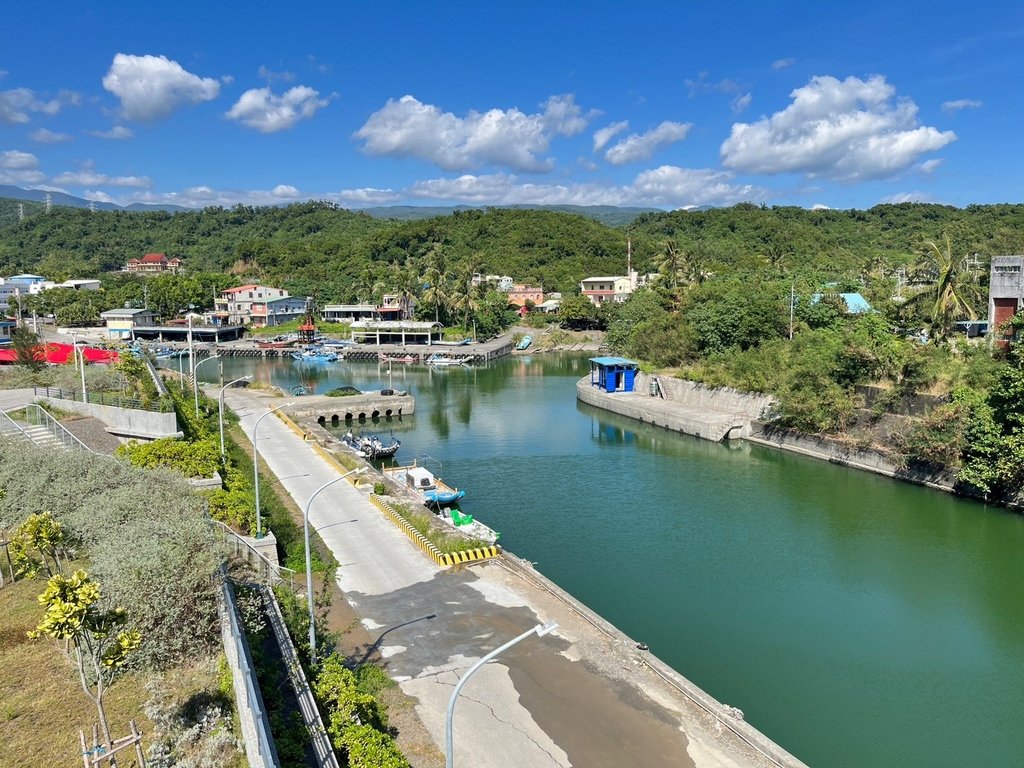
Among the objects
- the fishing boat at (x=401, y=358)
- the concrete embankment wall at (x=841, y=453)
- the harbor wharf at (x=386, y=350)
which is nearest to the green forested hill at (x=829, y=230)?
the harbor wharf at (x=386, y=350)

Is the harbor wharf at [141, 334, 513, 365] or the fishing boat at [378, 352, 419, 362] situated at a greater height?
the harbor wharf at [141, 334, 513, 365]

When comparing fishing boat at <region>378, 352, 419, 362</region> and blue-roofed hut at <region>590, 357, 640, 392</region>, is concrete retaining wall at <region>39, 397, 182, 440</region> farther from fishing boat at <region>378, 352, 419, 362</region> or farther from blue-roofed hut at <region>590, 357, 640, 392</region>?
fishing boat at <region>378, 352, 419, 362</region>

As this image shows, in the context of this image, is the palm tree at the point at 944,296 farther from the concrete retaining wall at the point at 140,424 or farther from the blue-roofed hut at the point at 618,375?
the concrete retaining wall at the point at 140,424

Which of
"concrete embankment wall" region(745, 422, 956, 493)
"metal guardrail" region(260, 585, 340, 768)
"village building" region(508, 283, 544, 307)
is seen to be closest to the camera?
"metal guardrail" region(260, 585, 340, 768)

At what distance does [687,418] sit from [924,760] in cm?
3179

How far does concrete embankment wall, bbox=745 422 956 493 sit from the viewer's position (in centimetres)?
3300

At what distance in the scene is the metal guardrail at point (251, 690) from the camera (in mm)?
9359

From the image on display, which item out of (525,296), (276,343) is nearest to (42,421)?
(276,343)

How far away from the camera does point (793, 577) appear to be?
24688mm

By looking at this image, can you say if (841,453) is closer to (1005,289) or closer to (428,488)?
(1005,289)

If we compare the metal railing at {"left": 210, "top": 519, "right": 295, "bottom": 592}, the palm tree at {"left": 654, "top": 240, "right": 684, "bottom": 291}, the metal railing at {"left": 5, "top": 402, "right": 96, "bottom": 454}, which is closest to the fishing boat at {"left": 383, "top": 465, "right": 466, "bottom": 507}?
the metal railing at {"left": 210, "top": 519, "right": 295, "bottom": 592}

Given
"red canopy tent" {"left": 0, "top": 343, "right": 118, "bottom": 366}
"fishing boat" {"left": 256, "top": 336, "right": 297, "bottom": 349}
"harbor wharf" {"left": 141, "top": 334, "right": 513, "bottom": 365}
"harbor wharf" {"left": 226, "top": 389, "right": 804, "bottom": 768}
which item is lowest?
"harbor wharf" {"left": 226, "top": 389, "right": 804, "bottom": 768}

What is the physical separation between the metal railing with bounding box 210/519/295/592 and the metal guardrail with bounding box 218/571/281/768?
10.7ft

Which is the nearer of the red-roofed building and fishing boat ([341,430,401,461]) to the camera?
fishing boat ([341,430,401,461])
